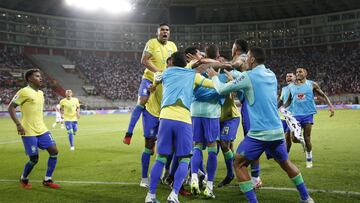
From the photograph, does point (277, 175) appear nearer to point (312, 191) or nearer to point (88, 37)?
point (312, 191)

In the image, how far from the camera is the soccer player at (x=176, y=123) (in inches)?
247

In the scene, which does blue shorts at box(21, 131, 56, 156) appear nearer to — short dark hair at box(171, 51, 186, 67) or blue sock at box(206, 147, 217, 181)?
blue sock at box(206, 147, 217, 181)

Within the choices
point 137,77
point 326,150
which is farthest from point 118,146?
point 137,77

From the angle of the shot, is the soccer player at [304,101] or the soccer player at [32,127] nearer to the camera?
the soccer player at [32,127]

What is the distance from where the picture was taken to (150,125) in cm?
820

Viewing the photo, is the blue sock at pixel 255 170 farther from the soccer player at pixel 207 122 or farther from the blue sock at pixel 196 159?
the blue sock at pixel 196 159

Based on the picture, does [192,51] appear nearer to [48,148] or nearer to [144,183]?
[144,183]

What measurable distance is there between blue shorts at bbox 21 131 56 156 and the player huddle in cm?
2

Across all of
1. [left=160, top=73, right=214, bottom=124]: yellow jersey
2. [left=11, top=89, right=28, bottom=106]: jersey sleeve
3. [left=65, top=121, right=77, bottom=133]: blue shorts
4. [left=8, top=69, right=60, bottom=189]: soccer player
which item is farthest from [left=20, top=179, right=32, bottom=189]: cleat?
[left=65, top=121, right=77, bottom=133]: blue shorts

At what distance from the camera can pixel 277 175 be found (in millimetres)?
8938

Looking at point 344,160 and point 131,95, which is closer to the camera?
point 344,160

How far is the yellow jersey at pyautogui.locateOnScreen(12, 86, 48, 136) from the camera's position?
331 inches

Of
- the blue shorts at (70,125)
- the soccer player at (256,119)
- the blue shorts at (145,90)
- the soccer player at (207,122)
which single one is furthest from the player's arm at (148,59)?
the blue shorts at (70,125)

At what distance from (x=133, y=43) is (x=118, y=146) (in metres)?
55.6
